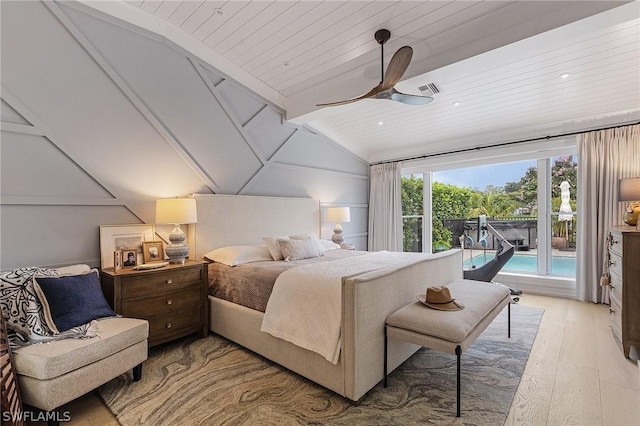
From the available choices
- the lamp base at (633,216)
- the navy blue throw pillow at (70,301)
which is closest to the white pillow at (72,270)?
the navy blue throw pillow at (70,301)

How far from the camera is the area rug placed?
1883mm

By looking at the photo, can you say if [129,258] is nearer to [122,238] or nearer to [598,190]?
[122,238]

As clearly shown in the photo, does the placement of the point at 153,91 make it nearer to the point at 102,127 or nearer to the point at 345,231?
the point at 102,127

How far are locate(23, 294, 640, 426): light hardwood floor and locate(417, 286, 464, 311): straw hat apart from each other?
2.24 feet

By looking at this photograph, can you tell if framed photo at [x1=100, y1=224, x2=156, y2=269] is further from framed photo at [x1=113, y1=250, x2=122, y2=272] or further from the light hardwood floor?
the light hardwood floor

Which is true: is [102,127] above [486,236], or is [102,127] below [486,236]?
above

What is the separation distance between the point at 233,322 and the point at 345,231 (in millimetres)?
3190

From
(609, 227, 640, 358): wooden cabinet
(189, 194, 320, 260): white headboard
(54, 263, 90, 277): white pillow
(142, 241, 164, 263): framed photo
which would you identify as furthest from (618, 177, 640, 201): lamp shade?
(54, 263, 90, 277): white pillow

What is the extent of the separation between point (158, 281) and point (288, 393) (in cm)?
154

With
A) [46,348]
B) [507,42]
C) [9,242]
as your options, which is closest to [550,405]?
[507,42]

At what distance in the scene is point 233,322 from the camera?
2.89m

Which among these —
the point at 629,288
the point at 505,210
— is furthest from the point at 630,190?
the point at 505,210

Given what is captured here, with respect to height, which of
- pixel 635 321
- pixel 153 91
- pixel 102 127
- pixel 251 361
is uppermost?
pixel 153 91

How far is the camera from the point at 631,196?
10.7ft
